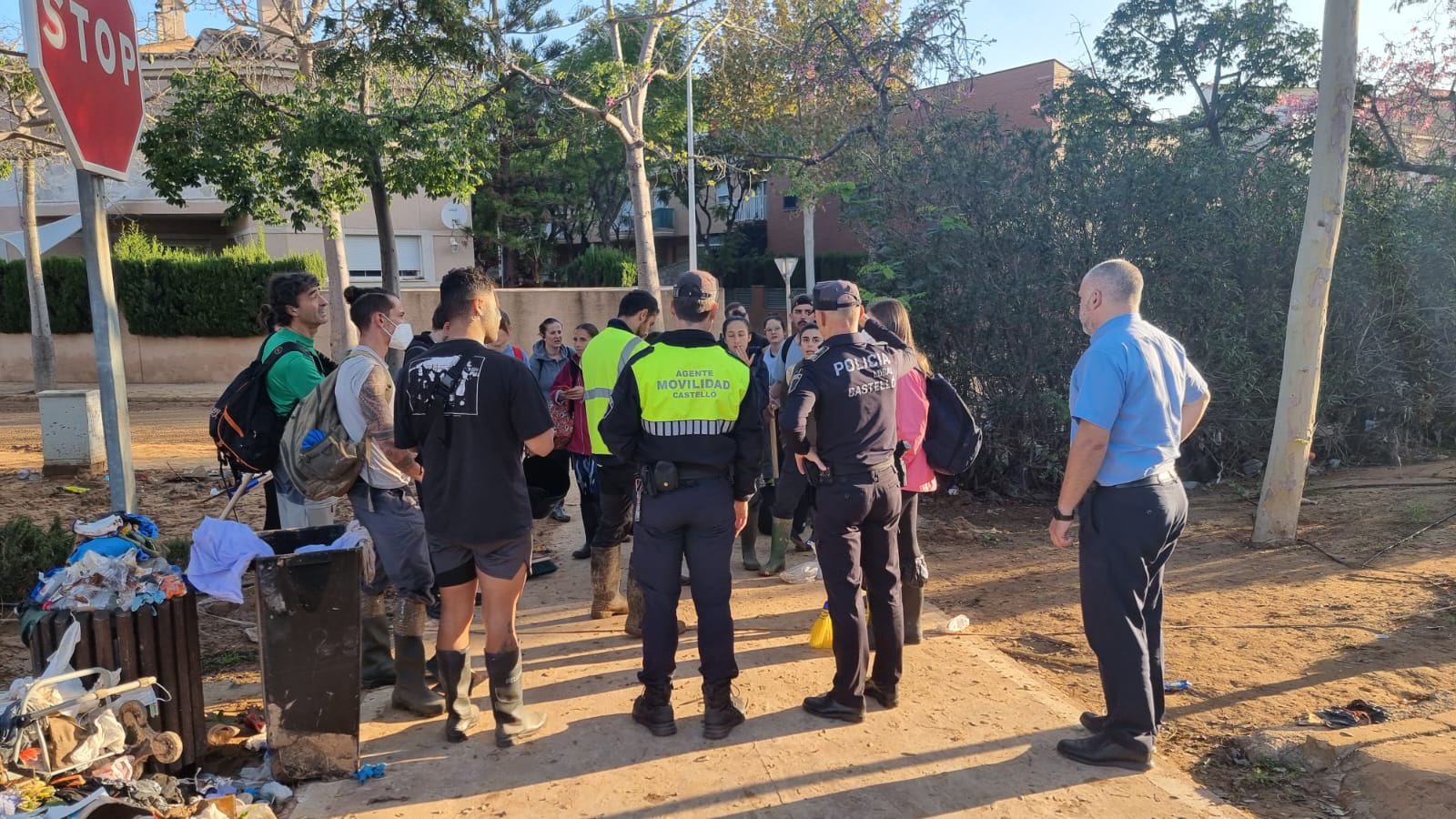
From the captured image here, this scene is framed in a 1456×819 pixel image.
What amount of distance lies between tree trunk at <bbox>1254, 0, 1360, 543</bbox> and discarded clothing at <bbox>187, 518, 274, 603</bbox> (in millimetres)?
6938

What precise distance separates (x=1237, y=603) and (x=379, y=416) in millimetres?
5281

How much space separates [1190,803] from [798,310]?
4.71 meters

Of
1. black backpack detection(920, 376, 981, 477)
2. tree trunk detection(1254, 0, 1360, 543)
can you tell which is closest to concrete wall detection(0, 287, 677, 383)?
tree trunk detection(1254, 0, 1360, 543)

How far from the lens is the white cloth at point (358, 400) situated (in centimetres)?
415

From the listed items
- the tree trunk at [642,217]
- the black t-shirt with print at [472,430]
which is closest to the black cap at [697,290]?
the black t-shirt with print at [472,430]

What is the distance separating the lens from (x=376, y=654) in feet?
15.6

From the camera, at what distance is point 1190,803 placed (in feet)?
11.6

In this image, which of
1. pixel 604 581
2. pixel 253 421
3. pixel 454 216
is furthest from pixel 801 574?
pixel 454 216

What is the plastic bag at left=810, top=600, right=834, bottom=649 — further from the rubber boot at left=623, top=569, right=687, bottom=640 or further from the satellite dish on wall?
the satellite dish on wall

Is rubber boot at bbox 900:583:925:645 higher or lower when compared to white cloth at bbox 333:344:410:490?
lower

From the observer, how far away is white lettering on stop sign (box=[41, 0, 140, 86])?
3.20 meters

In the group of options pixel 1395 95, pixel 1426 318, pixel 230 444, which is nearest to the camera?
pixel 230 444

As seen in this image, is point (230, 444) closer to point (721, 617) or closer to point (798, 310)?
point (721, 617)

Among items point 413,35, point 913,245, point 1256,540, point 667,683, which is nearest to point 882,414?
point 667,683
